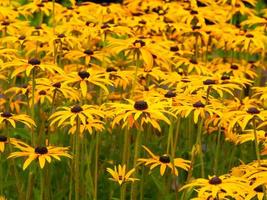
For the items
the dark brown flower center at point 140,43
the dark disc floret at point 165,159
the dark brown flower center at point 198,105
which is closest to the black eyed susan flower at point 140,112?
the dark brown flower center at point 198,105

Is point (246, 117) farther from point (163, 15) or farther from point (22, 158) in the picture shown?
point (163, 15)

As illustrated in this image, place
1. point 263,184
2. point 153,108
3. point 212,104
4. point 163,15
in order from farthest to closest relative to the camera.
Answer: point 163,15, point 212,104, point 153,108, point 263,184

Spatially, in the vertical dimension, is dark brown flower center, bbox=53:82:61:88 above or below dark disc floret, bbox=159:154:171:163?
above

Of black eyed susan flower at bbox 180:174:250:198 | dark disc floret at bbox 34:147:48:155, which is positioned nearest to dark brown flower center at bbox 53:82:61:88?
dark disc floret at bbox 34:147:48:155

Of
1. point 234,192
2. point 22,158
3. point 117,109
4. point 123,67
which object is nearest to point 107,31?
point 123,67

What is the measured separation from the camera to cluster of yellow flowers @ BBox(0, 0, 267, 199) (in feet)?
12.4

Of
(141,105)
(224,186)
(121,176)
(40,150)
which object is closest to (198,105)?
(141,105)

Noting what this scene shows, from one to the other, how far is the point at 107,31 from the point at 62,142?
0.92 meters

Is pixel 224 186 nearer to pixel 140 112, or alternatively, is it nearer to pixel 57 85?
pixel 140 112

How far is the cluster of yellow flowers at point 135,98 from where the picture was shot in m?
3.78

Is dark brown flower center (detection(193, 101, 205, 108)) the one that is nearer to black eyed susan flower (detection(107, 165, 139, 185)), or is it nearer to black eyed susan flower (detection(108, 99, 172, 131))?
black eyed susan flower (detection(108, 99, 172, 131))

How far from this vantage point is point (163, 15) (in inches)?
249

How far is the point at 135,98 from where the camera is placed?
475cm

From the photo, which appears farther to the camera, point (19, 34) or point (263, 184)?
point (19, 34)
